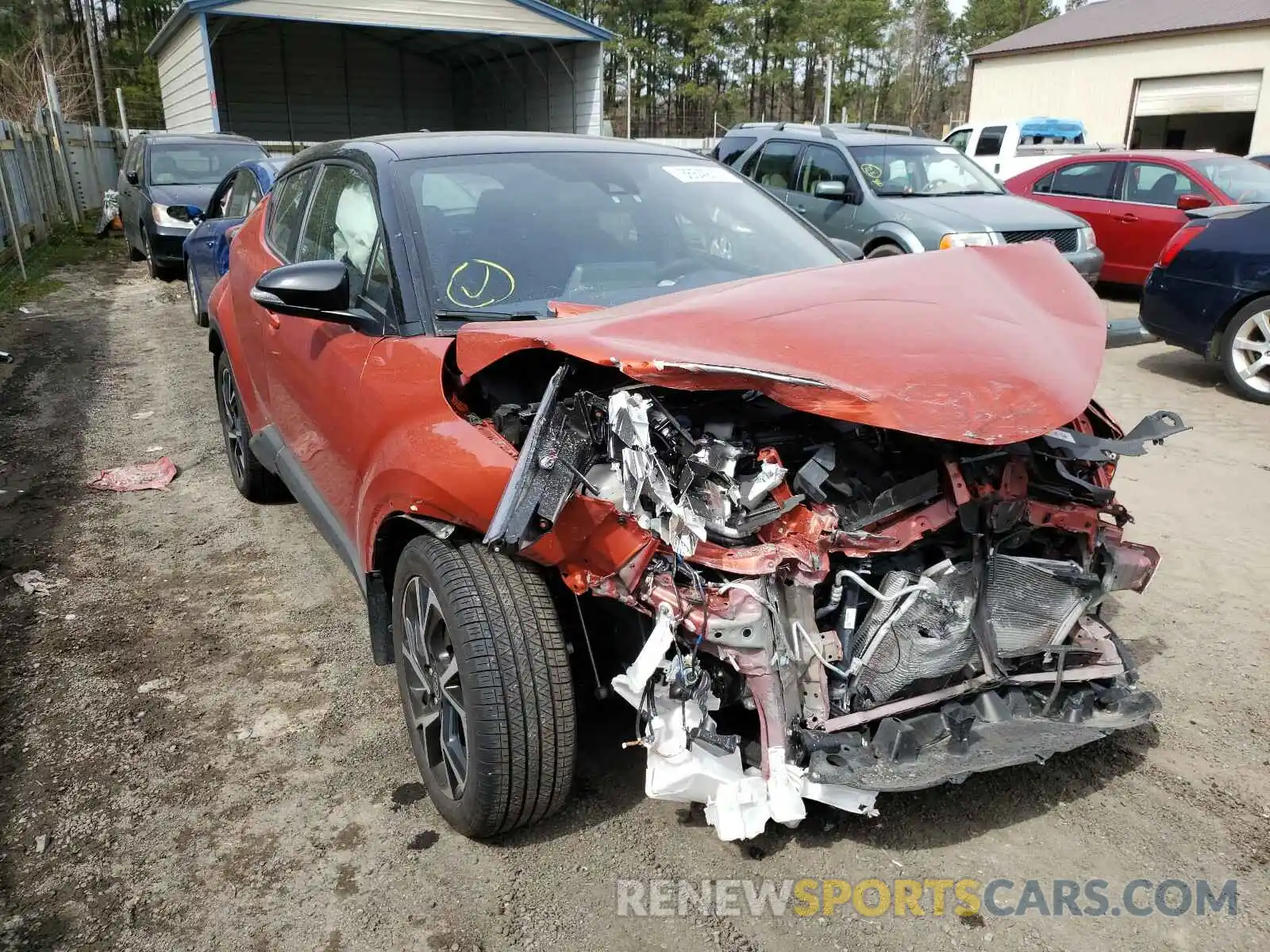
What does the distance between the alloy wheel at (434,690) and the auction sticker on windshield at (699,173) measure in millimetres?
2026

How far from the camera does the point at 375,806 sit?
273 centimetres

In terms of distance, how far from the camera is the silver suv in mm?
8992

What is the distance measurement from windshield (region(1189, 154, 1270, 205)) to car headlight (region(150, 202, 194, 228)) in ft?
37.9

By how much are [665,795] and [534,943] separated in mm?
468

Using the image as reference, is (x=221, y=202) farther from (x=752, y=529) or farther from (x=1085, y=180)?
(x=1085, y=180)

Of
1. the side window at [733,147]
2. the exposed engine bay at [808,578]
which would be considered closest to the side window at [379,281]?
the exposed engine bay at [808,578]

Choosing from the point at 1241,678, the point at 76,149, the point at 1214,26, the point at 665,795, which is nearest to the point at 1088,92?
the point at 1214,26

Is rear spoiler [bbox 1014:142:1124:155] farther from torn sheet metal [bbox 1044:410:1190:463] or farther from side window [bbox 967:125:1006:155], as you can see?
torn sheet metal [bbox 1044:410:1190:463]

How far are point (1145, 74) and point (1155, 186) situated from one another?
16.9 meters

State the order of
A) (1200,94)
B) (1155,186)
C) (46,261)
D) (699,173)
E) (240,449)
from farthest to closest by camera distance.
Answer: (1200,94) < (46,261) < (1155,186) < (240,449) < (699,173)

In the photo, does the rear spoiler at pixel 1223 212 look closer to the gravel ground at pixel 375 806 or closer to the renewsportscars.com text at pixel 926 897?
the gravel ground at pixel 375 806

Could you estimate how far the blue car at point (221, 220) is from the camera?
747 centimetres

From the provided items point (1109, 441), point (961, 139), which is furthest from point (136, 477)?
point (961, 139)

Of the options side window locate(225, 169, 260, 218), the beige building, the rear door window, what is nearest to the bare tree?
side window locate(225, 169, 260, 218)
